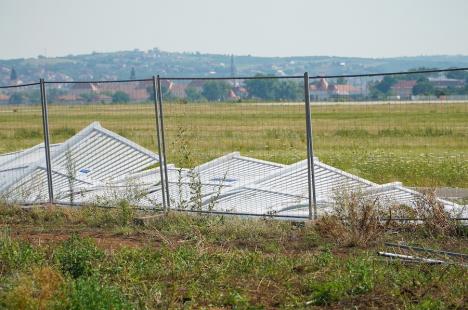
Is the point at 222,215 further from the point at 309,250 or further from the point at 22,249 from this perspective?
the point at 22,249

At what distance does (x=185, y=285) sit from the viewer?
360 inches

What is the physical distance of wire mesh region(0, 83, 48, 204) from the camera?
15707 millimetres

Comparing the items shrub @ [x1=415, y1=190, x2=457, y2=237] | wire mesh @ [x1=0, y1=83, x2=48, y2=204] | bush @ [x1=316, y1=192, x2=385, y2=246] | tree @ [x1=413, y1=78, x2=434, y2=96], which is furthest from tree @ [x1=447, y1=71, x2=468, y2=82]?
wire mesh @ [x1=0, y1=83, x2=48, y2=204]

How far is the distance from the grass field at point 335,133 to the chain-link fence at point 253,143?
0.07 feet

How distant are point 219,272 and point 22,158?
9982 mm

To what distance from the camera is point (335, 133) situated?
582 inches

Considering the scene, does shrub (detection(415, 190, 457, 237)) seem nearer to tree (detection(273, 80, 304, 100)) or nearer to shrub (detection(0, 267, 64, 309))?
tree (detection(273, 80, 304, 100))

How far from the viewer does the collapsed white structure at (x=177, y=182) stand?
1348 centimetres

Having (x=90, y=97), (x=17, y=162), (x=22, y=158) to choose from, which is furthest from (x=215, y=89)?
(x=22, y=158)

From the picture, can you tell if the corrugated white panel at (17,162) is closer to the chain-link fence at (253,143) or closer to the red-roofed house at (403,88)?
the chain-link fence at (253,143)

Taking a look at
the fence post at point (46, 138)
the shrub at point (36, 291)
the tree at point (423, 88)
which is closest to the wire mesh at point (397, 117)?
the tree at point (423, 88)

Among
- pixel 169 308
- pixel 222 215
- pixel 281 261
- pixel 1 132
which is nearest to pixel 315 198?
pixel 222 215

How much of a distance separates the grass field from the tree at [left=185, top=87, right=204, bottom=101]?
25cm

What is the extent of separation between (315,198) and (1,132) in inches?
494
